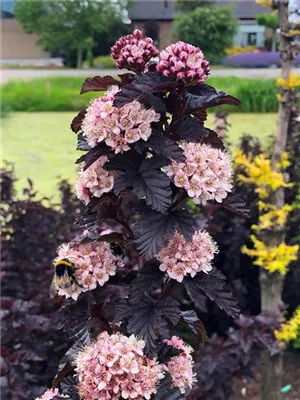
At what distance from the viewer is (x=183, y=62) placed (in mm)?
794

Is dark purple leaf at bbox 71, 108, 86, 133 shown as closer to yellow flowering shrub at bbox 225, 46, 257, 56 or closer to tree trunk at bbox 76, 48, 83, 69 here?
yellow flowering shrub at bbox 225, 46, 257, 56

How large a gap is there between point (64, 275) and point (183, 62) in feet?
1.04

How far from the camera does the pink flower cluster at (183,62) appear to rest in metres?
0.79

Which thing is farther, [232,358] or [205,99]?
[232,358]

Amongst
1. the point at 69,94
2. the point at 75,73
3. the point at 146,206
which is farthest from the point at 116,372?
the point at 75,73

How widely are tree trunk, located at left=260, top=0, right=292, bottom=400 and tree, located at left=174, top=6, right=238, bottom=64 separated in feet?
32.9

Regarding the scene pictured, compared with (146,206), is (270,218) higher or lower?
lower

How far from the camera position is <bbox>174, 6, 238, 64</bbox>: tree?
12148 mm

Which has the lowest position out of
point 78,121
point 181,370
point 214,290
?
point 181,370

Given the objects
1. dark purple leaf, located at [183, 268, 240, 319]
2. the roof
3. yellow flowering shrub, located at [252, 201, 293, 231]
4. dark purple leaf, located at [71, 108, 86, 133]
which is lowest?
yellow flowering shrub, located at [252, 201, 293, 231]

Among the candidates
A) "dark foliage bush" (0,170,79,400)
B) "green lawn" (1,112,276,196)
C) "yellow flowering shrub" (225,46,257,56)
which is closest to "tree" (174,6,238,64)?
"yellow flowering shrub" (225,46,257,56)

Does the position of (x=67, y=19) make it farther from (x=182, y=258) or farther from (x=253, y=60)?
(x=182, y=258)

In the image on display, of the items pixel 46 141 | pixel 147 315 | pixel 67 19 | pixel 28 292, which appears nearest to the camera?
pixel 147 315

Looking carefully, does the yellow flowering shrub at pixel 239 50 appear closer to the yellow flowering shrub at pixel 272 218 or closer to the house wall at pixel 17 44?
the house wall at pixel 17 44
